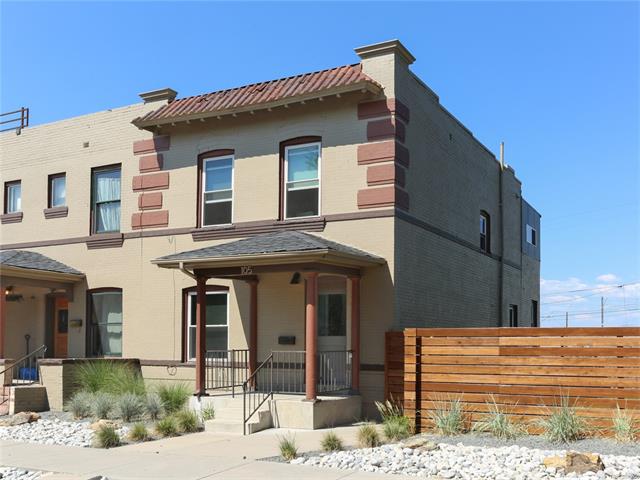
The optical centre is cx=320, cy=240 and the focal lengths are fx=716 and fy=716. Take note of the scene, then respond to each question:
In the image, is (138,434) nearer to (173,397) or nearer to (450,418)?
(173,397)

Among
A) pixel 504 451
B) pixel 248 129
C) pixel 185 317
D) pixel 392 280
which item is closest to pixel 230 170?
pixel 248 129

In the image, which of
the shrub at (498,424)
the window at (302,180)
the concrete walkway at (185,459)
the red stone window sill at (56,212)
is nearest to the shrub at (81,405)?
the concrete walkway at (185,459)

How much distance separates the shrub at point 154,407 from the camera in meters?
14.7

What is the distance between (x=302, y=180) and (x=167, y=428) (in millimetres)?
6193

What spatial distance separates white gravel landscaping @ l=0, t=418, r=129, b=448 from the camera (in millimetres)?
12648

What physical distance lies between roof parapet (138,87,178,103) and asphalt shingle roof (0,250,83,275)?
4964 millimetres

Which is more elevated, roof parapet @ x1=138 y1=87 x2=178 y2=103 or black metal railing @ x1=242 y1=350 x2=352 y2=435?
roof parapet @ x1=138 y1=87 x2=178 y2=103

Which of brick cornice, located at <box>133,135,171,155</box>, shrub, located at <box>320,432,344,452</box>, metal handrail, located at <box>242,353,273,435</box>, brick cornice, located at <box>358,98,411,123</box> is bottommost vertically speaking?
shrub, located at <box>320,432,344,452</box>

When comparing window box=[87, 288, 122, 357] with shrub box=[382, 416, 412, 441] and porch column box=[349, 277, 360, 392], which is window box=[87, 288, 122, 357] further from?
shrub box=[382, 416, 412, 441]

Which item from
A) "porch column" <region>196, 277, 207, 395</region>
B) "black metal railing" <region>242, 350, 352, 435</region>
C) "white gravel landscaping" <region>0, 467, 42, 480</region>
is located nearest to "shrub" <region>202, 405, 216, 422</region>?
"porch column" <region>196, 277, 207, 395</region>

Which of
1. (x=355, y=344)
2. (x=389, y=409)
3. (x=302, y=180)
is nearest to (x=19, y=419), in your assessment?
(x=355, y=344)

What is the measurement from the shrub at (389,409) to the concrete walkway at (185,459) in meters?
0.67

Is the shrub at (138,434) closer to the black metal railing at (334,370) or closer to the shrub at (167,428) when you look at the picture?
the shrub at (167,428)

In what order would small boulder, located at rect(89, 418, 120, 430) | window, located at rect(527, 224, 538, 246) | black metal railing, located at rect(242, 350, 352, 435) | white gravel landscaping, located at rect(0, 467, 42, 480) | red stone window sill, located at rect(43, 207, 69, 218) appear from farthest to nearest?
1. window, located at rect(527, 224, 538, 246)
2. red stone window sill, located at rect(43, 207, 69, 218)
3. black metal railing, located at rect(242, 350, 352, 435)
4. small boulder, located at rect(89, 418, 120, 430)
5. white gravel landscaping, located at rect(0, 467, 42, 480)
